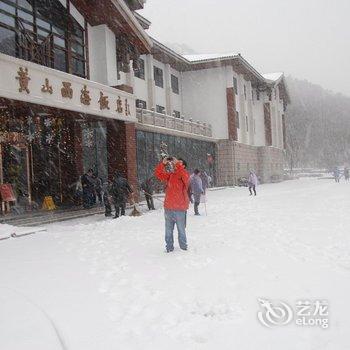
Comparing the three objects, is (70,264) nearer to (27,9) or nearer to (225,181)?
(27,9)

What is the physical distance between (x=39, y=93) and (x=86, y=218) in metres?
4.28

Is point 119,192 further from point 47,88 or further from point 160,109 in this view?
point 160,109

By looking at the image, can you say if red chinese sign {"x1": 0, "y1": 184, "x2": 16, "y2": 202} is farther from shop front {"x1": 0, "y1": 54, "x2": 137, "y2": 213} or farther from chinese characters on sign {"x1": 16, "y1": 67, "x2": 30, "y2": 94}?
chinese characters on sign {"x1": 16, "y1": 67, "x2": 30, "y2": 94}

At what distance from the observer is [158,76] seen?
1142 inches

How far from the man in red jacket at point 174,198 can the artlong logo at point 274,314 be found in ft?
9.73

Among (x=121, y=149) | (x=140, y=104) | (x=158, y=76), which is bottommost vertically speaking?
(x=121, y=149)

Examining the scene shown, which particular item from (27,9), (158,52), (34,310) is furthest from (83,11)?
(34,310)

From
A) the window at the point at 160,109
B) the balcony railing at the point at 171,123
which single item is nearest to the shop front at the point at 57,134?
the balcony railing at the point at 171,123

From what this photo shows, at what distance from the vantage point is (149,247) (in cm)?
816

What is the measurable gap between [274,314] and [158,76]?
26.0 meters

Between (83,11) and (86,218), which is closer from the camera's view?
(86,218)

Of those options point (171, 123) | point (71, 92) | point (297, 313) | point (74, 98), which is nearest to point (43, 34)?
point (71, 92)

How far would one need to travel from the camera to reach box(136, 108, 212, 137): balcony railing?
22319mm

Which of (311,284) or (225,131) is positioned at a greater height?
(225,131)
